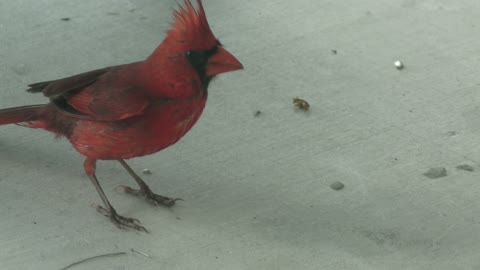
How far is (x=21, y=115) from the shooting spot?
3262 mm

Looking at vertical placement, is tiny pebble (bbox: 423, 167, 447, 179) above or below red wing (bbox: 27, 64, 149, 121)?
below

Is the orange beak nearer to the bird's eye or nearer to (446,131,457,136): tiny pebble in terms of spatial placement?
the bird's eye

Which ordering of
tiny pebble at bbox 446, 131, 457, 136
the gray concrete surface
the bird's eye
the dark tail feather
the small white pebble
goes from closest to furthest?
the bird's eye < the gray concrete surface < the dark tail feather < tiny pebble at bbox 446, 131, 457, 136 < the small white pebble

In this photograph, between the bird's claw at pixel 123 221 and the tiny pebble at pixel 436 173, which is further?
the tiny pebble at pixel 436 173

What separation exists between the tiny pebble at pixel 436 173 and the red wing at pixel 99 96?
4.25 feet

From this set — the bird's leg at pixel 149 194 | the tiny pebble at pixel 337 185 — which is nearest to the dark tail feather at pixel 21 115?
the bird's leg at pixel 149 194

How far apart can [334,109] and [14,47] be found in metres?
1.72

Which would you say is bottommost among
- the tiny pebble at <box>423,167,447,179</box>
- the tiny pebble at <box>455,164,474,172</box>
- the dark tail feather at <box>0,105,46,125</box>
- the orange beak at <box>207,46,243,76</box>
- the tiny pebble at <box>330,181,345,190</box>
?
the tiny pebble at <box>330,181,345,190</box>

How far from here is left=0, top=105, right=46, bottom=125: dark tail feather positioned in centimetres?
325

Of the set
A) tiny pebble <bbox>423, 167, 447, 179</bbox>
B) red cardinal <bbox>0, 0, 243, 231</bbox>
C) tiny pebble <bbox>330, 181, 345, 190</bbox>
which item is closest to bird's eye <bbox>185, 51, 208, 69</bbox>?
red cardinal <bbox>0, 0, 243, 231</bbox>

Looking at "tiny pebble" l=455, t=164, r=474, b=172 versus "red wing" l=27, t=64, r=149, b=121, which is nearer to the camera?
"red wing" l=27, t=64, r=149, b=121

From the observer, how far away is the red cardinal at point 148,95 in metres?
2.85

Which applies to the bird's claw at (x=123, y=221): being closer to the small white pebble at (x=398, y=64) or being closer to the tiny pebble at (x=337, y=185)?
the tiny pebble at (x=337, y=185)

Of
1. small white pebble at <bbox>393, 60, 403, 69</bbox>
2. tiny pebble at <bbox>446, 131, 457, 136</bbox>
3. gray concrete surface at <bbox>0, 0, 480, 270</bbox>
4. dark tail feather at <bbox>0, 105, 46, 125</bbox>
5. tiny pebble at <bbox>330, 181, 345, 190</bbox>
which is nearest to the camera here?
gray concrete surface at <bbox>0, 0, 480, 270</bbox>
